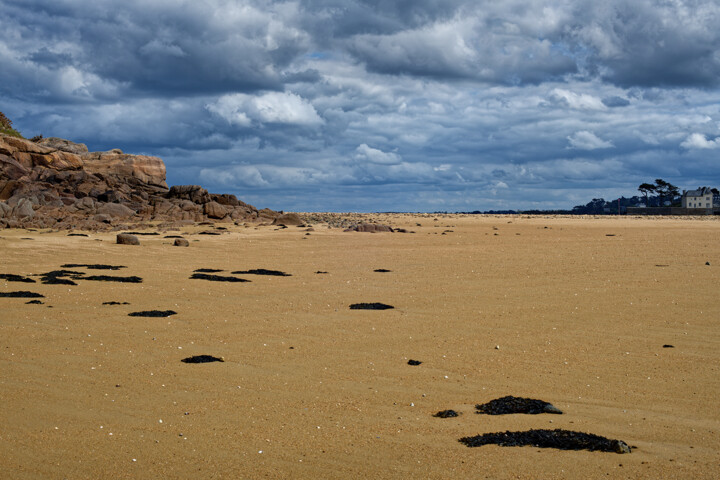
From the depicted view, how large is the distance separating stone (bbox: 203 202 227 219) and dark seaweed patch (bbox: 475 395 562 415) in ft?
122

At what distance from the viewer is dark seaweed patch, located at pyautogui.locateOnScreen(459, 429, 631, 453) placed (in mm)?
5473

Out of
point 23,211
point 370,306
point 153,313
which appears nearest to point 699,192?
point 23,211

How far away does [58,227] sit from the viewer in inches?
1233

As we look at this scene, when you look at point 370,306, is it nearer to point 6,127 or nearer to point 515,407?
point 515,407

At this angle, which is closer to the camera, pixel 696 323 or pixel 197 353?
pixel 197 353

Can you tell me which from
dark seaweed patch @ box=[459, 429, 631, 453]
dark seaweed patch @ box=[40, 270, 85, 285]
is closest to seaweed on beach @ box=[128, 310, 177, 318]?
dark seaweed patch @ box=[40, 270, 85, 285]

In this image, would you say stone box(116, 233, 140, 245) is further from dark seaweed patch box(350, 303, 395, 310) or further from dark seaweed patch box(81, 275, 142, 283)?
dark seaweed patch box(350, 303, 395, 310)

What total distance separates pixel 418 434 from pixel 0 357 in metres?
5.70

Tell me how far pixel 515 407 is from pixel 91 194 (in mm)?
41818

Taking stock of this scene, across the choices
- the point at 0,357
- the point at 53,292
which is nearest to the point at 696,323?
the point at 0,357

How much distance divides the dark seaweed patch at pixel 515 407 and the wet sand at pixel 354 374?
15 cm

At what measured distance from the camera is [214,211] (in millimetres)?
42250

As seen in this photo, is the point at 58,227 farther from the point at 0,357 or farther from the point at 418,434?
the point at 418,434

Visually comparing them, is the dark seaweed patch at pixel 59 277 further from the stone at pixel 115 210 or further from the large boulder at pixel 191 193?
the large boulder at pixel 191 193
